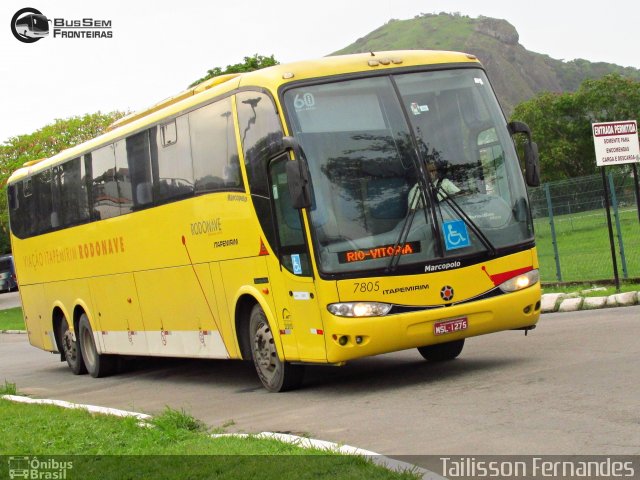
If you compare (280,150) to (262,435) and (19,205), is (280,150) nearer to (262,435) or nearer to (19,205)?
(262,435)

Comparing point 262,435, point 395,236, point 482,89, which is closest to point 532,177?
point 482,89

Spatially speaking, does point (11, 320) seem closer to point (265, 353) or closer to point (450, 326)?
point (265, 353)

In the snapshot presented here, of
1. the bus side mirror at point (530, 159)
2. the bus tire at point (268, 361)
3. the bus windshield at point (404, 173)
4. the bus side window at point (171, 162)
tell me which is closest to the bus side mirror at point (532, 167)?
the bus side mirror at point (530, 159)

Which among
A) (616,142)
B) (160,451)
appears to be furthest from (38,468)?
(616,142)

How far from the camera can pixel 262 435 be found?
9.33 metres

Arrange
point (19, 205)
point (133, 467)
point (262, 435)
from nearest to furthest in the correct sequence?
point (133, 467)
point (262, 435)
point (19, 205)

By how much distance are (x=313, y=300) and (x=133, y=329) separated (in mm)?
6221

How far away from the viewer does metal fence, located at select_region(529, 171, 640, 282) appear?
21.5 metres

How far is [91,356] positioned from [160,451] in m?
10.9

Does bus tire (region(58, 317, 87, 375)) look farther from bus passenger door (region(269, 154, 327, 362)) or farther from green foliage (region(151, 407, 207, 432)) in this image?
green foliage (region(151, 407, 207, 432))

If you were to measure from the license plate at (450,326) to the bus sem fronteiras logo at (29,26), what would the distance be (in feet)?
56.5

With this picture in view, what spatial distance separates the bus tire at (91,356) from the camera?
19.3 meters

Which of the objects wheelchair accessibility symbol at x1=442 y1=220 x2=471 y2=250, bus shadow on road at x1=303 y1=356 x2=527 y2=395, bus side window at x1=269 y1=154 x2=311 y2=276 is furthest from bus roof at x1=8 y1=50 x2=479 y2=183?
bus shadow on road at x1=303 y1=356 x2=527 y2=395

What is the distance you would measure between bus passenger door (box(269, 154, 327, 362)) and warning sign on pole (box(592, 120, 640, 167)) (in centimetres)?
798
